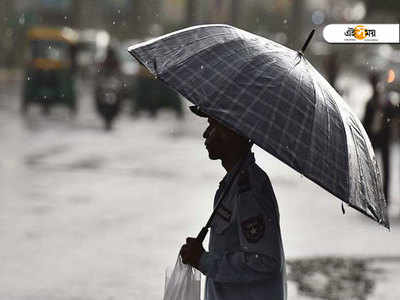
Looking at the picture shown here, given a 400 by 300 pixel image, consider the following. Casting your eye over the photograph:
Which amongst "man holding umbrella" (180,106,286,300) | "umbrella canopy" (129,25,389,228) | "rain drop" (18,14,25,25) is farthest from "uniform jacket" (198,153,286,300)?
"rain drop" (18,14,25,25)

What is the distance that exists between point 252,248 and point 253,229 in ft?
0.24

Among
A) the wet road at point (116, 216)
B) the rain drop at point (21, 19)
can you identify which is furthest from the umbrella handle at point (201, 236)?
the rain drop at point (21, 19)

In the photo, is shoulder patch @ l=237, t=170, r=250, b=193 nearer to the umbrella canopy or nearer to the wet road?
the umbrella canopy

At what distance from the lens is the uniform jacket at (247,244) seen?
13.3 ft

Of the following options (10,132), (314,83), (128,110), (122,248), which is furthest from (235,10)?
(314,83)

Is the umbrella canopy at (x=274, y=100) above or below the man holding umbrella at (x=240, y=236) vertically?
above

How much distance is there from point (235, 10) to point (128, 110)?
29.6 meters

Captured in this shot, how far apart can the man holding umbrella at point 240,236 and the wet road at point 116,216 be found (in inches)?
144

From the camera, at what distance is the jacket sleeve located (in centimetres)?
404

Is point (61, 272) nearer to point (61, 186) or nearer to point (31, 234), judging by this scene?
point (31, 234)

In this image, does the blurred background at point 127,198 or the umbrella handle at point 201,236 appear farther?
the blurred background at point 127,198

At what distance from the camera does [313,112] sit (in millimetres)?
4176

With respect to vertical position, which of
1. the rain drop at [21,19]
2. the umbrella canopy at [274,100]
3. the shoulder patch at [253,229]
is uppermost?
the umbrella canopy at [274,100]

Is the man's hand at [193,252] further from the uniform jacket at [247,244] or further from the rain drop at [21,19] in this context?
the rain drop at [21,19]
